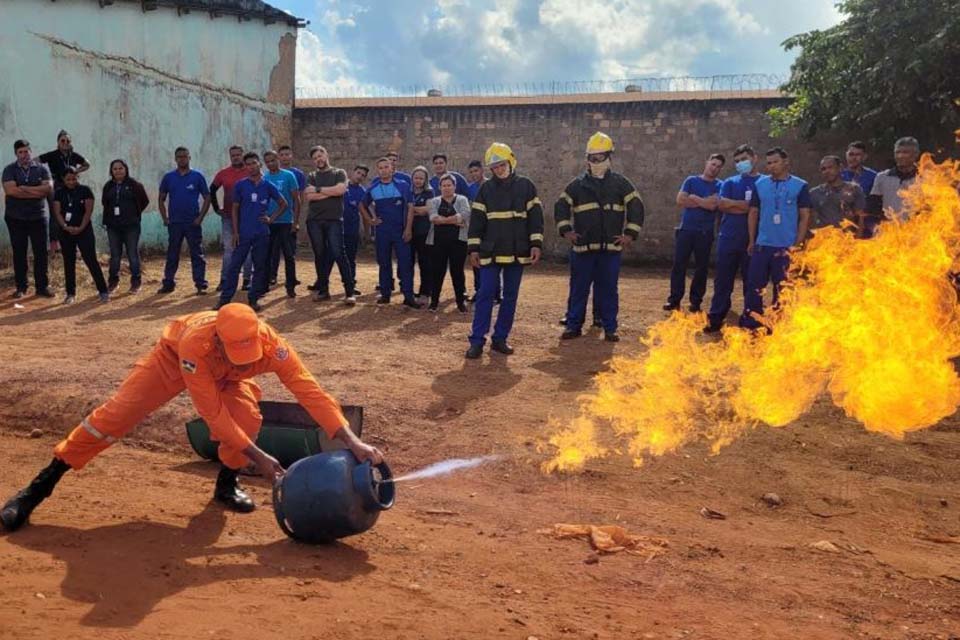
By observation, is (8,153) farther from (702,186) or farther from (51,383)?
(702,186)

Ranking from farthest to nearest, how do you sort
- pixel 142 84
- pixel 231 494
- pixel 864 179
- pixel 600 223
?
1. pixel 142 84
2. pixel 864 179
3. pixel 600 223
4. pixel 231 494

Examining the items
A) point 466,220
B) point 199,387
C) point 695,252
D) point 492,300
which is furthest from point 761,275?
point 199,387

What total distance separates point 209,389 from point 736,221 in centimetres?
748

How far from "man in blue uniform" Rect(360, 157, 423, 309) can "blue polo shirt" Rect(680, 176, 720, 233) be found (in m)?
3.75

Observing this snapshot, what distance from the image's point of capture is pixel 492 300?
30.9 feet

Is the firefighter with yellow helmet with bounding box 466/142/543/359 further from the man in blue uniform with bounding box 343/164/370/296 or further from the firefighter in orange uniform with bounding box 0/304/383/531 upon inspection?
the firefighter in orange uniform with bounding box 0/304/383/531

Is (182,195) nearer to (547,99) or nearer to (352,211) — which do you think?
(352,211)

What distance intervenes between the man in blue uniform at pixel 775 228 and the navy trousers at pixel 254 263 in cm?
643

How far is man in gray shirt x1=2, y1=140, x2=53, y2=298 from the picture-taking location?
12328mm

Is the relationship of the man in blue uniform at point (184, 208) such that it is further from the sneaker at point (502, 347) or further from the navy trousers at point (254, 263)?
the sneaker at point (502, 347)

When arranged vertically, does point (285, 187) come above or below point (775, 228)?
above

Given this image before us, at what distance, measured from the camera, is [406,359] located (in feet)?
30.8

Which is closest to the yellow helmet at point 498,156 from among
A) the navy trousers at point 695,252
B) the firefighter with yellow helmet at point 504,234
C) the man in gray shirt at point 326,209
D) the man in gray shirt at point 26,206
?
the firefighter with yellow helmet at point 504,234

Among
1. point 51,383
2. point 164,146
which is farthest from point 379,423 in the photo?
point 164,146
